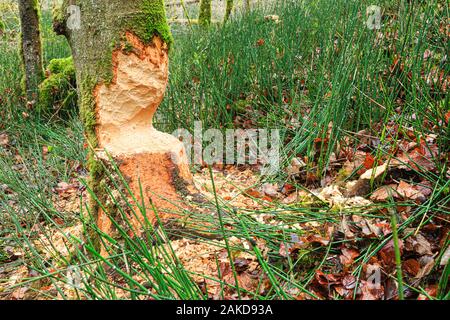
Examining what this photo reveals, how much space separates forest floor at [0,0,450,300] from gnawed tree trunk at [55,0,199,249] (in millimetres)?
242

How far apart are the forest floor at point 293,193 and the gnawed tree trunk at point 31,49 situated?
0.29m

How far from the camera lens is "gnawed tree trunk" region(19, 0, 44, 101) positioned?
4.52 metres

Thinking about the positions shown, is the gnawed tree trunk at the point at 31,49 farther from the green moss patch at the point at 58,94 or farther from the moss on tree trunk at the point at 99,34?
the moss on tree trunk at the point at 99,34

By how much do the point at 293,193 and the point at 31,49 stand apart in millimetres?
4190

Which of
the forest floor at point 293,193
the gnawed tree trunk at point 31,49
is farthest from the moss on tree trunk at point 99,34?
the gnawed tree trunk at point 31,49

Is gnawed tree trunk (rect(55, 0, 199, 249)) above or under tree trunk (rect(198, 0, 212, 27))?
under

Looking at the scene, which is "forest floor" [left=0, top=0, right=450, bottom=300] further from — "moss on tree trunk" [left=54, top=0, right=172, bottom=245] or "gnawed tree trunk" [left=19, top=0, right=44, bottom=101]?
"moss on tree trunk" [left=54, top=0, right=172, bottom=245]

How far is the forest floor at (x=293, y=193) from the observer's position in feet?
4.03

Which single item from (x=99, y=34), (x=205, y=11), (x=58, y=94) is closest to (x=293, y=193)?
(x=99, y=34)

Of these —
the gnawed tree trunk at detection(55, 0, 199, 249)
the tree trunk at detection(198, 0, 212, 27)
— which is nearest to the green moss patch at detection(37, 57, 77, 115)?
the gnawed tree trunk at detection(55, 0, 199, 249)

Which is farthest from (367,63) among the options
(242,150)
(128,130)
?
(128,130)

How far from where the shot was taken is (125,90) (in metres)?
1.74

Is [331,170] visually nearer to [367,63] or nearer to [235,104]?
[367,63]

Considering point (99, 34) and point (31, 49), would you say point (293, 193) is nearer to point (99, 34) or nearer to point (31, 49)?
point (99, 34)
